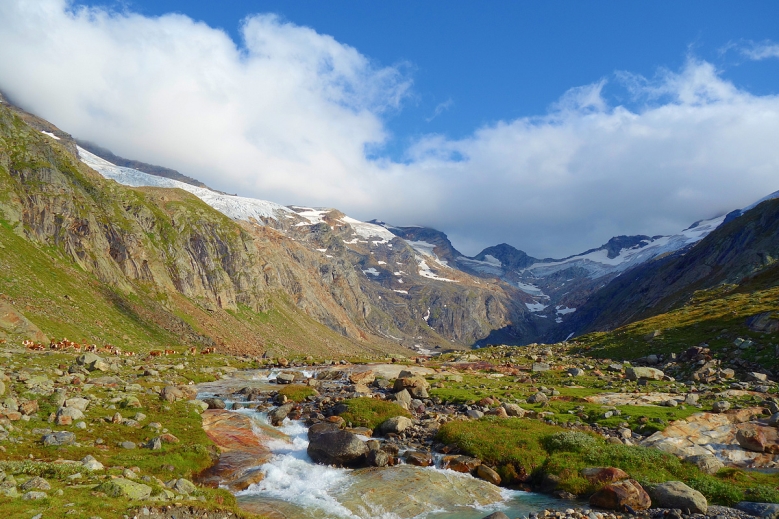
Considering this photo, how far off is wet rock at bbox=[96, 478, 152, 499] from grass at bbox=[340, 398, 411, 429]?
19348 millimetres

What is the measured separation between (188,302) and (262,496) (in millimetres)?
161872

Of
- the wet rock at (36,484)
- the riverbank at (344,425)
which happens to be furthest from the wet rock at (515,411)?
the wet rock at (36,484)

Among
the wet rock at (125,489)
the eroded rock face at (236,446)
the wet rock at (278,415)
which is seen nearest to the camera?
the wet rock at (125,489)

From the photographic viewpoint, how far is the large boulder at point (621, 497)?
860 inches

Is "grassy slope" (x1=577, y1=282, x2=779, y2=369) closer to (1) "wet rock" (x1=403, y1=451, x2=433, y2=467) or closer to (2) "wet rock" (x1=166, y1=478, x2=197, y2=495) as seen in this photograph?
(1) "wet rock" (x1=403, y1=451, x2=433, y2=467)

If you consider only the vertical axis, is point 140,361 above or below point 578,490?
below

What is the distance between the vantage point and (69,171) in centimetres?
15238

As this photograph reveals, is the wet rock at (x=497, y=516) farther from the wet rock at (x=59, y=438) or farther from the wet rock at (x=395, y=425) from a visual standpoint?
the wet rock at (x=59, y=438)

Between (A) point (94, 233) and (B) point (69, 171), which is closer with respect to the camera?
(A) point (94, 233)

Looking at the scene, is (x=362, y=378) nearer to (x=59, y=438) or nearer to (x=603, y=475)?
(x=59, y=438)

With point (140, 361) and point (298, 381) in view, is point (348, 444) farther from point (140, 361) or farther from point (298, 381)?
point (140, 361)

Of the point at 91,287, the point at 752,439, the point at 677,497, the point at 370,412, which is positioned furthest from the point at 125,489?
the point at 91,287

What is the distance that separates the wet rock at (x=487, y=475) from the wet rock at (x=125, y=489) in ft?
61.1

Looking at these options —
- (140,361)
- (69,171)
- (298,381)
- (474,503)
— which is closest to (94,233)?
(69,171)
